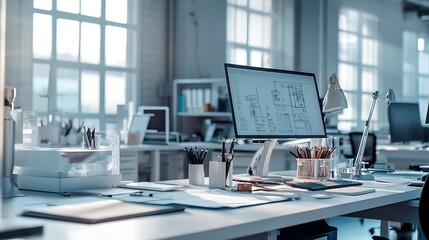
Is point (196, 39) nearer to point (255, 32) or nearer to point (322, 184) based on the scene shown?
point (255, 32)

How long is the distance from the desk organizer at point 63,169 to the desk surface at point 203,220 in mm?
59

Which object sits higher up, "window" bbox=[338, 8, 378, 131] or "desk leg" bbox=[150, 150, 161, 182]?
"window" bbox=[338, 8, 378, 131]

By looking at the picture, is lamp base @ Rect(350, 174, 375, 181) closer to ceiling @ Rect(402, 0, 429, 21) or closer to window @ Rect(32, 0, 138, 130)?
window @ Rect(32, 0, 138, 130)

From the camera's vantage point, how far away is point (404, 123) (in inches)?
218

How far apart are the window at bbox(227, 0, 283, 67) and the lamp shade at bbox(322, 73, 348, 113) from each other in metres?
5.71

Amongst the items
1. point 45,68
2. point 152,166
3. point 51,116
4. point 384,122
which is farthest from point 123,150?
point 384,122

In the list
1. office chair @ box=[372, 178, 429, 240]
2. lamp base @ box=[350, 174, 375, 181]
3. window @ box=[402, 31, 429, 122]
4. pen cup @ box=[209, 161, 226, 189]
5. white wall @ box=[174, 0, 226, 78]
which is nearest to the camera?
office chair @ box=[372, 178, 429, 240]

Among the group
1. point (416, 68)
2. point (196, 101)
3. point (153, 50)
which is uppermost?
point (416, 68)

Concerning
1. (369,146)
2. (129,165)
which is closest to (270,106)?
(129,165)

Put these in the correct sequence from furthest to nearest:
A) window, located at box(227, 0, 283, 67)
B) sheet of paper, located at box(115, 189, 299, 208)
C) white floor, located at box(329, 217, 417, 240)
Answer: window, located at box(227, 0, 283, 67) → white floor, located at box(329, 217, 417, 240) → sheet of paper, located at box(115, 189, 299, 208)

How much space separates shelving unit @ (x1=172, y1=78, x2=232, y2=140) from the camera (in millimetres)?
7148

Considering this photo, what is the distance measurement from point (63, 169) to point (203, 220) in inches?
27.4

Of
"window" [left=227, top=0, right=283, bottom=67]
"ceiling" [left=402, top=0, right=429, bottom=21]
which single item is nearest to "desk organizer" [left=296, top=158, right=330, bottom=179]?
"window" [left=227, top=0, right=283, bottom=67]

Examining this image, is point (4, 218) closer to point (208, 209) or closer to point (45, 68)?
point (208, 209)
